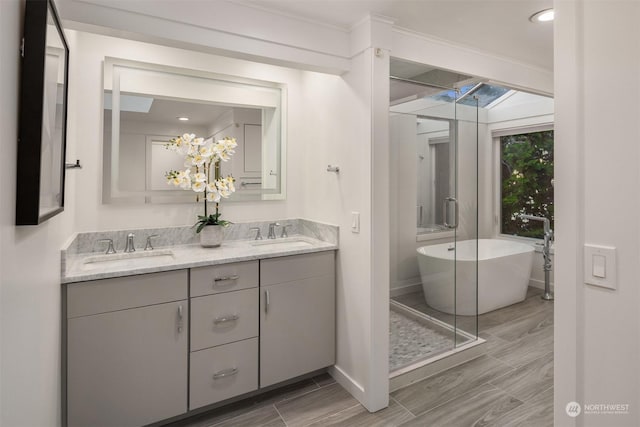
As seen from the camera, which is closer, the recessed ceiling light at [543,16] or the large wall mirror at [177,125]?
the recessed ceiling light at [543,16]

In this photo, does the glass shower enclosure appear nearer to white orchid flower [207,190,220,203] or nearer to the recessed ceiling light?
the recessed ceiling light

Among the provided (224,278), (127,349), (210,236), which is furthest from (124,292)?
(210,236)

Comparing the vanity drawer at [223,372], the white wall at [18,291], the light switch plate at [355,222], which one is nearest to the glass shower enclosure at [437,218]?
the light switch plate at [355,222]

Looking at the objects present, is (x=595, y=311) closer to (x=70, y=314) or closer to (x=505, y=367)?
(x=505, y=367)

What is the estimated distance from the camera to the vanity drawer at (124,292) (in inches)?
67.1

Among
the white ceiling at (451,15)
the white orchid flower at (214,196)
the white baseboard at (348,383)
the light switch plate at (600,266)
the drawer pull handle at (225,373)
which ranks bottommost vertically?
the white baseboard at (348,383)

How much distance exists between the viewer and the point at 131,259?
85.7 inches

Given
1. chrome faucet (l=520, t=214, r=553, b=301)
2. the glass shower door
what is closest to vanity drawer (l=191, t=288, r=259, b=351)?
the glass shower door

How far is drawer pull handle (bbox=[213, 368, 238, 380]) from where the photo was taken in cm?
205

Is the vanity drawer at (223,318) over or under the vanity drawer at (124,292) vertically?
under

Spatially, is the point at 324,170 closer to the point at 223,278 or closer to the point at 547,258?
the point at 223,278

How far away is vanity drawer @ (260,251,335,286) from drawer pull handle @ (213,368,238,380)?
52cm

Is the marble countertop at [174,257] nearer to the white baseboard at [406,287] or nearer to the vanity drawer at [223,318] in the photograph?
the vanity drawer at [223,318]

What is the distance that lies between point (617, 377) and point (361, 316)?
4.44 feet
